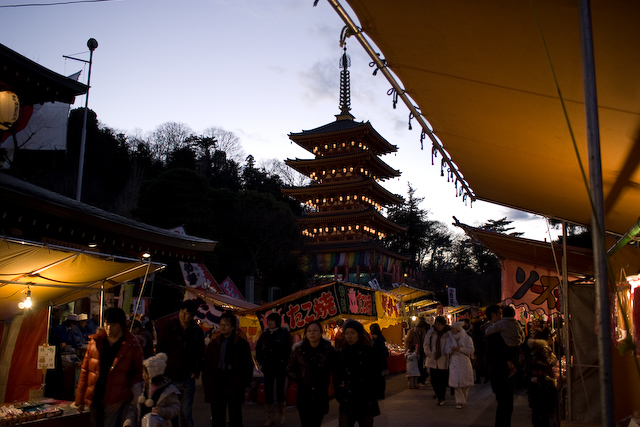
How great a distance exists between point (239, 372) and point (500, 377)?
3123 mm

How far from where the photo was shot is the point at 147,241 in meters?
10.1

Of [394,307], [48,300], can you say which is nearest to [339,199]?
[394,307]

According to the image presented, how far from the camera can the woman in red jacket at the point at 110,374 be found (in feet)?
16.4

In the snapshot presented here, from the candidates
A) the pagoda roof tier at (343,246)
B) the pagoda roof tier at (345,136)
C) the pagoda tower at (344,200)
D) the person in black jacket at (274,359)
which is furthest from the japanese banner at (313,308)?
the pagoda roof tier at (345,136)

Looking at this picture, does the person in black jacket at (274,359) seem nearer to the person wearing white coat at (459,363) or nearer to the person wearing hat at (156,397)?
the person wearing hat at (156,397)

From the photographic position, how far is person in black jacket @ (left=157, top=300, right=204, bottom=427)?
5.94 meters

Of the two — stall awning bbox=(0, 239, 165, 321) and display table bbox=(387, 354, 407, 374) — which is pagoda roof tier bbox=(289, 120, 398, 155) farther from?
stall awning bbox=(0, 239, 165, 321)

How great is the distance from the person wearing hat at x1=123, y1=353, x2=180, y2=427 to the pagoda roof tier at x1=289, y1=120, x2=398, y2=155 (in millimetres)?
34447

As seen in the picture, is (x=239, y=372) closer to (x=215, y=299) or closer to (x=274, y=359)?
(x=274, y=359)

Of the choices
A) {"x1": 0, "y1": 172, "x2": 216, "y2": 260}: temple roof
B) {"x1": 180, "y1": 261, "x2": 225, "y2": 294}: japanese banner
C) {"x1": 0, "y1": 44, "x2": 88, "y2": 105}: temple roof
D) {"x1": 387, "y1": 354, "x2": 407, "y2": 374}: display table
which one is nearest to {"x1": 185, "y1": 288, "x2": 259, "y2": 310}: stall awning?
{"x1": 0, "y1": 172, "x2": 216, "y2": 260}: temple roof

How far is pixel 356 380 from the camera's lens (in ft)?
15.9

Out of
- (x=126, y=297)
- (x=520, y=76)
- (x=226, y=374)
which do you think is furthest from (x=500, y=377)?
(x=126, y=297)

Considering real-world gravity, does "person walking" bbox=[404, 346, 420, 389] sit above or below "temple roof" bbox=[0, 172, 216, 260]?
below

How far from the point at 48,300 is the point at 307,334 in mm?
3672
